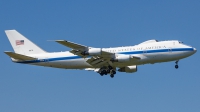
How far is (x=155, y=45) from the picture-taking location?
59438 mm

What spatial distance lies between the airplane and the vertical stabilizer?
0.70 metres

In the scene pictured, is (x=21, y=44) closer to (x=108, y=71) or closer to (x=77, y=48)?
(x=77, y=48)

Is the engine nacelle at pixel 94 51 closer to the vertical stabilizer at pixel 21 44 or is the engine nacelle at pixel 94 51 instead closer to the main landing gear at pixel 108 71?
the main landing gear at pixel 108 71

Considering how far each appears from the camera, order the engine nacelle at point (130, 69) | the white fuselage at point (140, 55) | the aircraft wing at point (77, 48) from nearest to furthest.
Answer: the aircraft wing at point (77, 48) < the white fuselage at point (140, 55) < the engine nacelle at point (130, 69)

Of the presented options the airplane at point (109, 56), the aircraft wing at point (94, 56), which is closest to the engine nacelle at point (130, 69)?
the airplane at point (109, 56)

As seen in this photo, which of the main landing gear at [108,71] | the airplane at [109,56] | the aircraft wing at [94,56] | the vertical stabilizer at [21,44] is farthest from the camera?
the vertical stabilizer at [21,44]

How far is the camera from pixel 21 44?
217 feet

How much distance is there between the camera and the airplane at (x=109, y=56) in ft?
190

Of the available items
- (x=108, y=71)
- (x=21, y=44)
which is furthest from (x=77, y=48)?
(x=21, y=44)

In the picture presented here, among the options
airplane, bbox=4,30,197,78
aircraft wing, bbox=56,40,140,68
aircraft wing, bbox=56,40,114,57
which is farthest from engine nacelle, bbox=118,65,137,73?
aircraft wing, bbox=56,40,114,57

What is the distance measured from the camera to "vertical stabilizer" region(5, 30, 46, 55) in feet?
214

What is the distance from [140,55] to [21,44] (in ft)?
60.4

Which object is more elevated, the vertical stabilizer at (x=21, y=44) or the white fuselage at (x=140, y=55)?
the vertical stabilizer at (x=21, y=44)

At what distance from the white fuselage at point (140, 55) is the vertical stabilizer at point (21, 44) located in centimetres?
297
